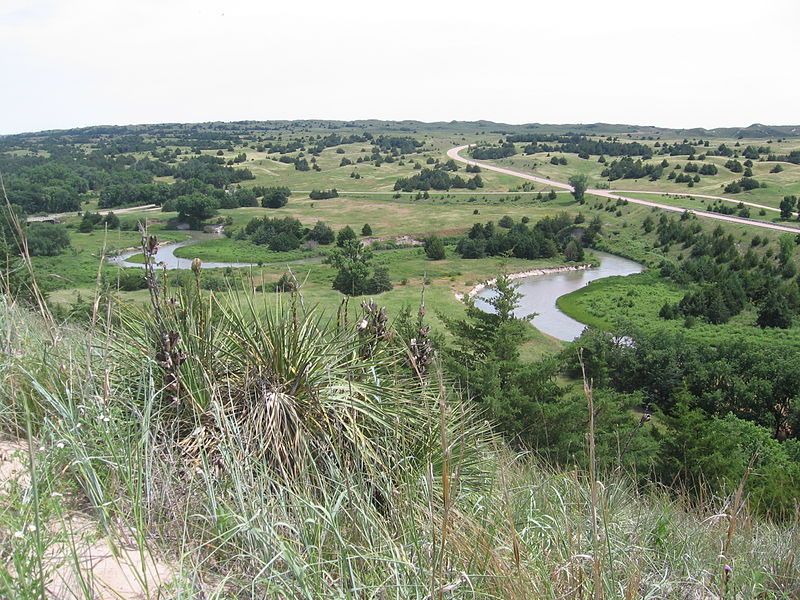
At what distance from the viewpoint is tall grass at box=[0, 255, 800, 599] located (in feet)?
8.19

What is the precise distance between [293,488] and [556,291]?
47071mm

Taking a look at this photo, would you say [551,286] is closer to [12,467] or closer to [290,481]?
[290,481]

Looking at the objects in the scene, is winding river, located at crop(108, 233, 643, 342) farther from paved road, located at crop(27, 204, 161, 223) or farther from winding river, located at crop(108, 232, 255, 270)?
paved road, located at crop(27, 204, 161, 223)

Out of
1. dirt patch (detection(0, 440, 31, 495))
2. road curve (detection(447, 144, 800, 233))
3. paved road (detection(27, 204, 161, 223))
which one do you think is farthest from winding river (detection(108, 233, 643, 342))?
dirt patch (detection(0, 440, 31, 495))

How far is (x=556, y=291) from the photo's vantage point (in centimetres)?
4862

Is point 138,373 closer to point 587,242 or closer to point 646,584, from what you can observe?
point 646,584

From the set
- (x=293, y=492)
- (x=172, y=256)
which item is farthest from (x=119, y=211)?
(x=293, y=492)

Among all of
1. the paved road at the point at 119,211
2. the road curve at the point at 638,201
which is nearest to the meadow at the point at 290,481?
the road curve at the point at 638,201

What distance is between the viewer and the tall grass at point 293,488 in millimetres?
2496

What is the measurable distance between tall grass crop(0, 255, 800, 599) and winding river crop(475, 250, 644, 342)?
30011 mm

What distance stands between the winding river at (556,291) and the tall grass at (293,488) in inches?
1182

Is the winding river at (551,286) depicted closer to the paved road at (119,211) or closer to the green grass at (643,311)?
the green grass at (643,311)

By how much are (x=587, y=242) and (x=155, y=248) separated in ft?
216

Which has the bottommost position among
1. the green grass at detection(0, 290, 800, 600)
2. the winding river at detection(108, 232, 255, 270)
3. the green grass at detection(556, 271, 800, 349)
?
the winding river at detection(108, 232, 255, 270)
